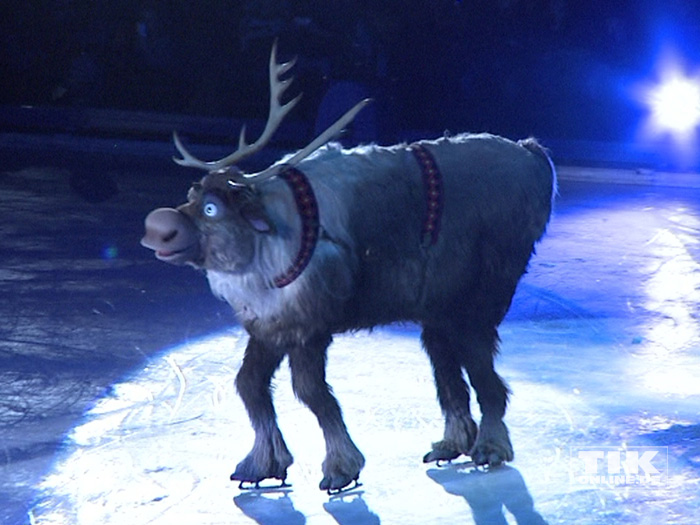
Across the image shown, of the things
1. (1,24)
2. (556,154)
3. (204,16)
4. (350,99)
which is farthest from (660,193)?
(1,24)

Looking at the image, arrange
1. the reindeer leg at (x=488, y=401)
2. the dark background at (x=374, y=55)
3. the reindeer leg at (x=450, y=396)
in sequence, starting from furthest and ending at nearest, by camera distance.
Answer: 1. the dark background at (x=374, y=55)
2. the reindeer leg at (x=450, y=396)
3. the reindeer leg at (x=488, y=401)

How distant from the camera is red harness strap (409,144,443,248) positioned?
523cm

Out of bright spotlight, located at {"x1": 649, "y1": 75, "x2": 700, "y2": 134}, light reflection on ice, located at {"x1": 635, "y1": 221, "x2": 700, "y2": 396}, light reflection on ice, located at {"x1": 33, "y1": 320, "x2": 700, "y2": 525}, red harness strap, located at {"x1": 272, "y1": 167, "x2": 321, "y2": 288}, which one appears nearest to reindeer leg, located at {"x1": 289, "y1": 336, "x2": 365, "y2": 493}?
light reflection on ice, located at {"x1": 33, "y1": 320, "x2": 700, "y2": 525}

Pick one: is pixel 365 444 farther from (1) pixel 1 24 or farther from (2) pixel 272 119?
(1) pixel 1 24

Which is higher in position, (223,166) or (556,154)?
(556,154)

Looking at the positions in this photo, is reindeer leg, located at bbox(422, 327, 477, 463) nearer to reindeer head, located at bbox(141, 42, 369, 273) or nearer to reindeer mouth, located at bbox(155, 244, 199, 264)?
reindeer head, located at bbox(141, 42, 369, 273)

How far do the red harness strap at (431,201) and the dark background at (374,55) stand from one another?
1072 centimetres

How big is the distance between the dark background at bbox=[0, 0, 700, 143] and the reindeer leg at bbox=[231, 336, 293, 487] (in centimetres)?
1087

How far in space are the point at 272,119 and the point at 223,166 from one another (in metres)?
0.28

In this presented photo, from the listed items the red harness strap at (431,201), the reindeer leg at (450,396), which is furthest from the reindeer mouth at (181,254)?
the reindeer leg at (450,396)

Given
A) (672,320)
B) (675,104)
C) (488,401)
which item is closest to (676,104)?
(675,104)

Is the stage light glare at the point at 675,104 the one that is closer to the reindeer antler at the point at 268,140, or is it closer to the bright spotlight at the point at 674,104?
the bright spotlight at the point at 674,104

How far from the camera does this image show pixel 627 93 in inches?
672

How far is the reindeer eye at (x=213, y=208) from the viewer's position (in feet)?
16.1
